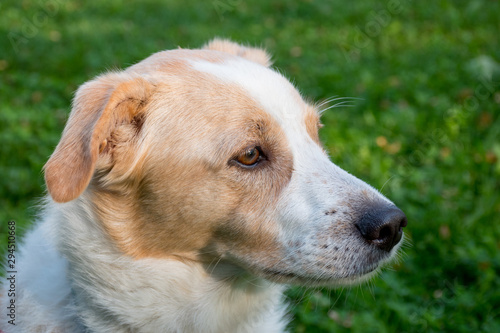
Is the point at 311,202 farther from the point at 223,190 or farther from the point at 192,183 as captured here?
the point at 192,183

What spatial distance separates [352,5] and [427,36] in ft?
6.95

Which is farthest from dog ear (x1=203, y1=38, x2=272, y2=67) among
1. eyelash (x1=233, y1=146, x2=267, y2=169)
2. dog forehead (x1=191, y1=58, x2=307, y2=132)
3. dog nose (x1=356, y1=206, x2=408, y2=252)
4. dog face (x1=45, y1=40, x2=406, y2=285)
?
dog nose (x1=356, y1=206, x2=408, y2=252)

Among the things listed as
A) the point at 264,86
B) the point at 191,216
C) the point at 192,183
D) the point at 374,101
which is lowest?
the point at 374,101

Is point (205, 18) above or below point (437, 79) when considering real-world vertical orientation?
below

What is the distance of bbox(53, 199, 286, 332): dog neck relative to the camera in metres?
2.66

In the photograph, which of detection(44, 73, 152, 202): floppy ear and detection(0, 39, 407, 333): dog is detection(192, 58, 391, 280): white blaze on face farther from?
detection(44, 73, 152, 202): floppy ear

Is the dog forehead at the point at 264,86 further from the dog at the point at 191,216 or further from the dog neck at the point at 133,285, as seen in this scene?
the dog neck at the point at 133,285

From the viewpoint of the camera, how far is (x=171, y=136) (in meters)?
2.75

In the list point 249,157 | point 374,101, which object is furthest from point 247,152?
point 374,101

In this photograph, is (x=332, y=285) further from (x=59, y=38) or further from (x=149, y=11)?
(x=149, y=11)

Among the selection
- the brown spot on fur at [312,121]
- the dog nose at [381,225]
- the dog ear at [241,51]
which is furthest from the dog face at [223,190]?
the dog ear at [241,51]

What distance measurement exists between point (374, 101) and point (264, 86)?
416 centimetres

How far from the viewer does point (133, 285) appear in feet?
8.78

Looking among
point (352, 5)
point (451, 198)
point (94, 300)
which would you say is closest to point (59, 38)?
point (352, 5)
